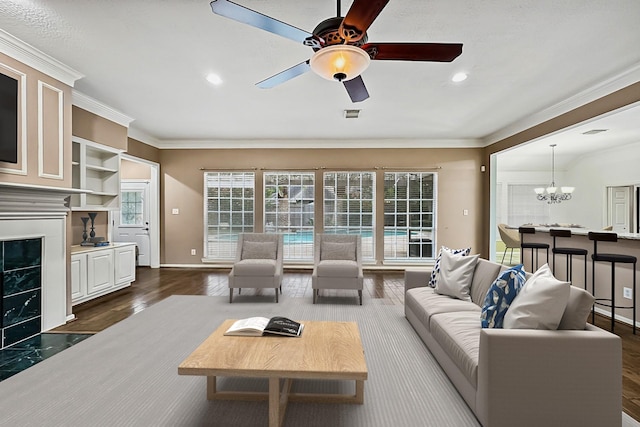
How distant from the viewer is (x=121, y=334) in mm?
3070

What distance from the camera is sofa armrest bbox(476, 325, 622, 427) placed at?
1.62 metres

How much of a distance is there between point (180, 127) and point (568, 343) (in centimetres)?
595

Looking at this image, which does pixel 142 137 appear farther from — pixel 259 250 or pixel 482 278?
pixel 482 278

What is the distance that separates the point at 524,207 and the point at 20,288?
10.7 metres

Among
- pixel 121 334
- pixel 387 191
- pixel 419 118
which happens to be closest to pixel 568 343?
pixel 121 334

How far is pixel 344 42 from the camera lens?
1851 millimetres

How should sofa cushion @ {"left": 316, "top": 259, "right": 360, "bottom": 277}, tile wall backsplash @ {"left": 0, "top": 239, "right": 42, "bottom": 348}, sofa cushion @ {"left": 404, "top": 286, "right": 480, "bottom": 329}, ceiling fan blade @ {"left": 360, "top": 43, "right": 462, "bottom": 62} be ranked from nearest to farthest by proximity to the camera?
ceiling fan blade @ {"left": 360, "top": 43, "right": 462, "bottom": 62} → sofa cushion @ {"left": 404, "top": 286, "right": 480, "bottom": 329} → tile wall backsplash @ {"left": 0, "top": 239, "right": 42, "bottom": 348} → sofa cushion @ {"left": 316, "top": 259, "right": 360, "bottom": 277}

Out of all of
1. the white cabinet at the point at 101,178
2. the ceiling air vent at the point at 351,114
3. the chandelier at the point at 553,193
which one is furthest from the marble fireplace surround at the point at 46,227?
the chandelier at the point at 553,193

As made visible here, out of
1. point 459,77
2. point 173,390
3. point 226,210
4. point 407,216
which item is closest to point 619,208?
point 407,216

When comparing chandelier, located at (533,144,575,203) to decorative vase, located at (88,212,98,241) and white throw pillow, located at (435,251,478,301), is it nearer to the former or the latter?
white throw pillow, located at (435,251,478,301)

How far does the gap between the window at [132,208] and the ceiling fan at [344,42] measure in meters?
5.97

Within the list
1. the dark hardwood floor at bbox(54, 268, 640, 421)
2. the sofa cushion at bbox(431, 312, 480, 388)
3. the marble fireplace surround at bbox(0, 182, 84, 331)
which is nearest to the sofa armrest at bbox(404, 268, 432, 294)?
the dark hardwood floor at bbox(54, 268, 640, 421)

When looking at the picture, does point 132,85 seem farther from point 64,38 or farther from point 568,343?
point 568,343

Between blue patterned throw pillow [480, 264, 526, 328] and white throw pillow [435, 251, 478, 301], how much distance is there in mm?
887
